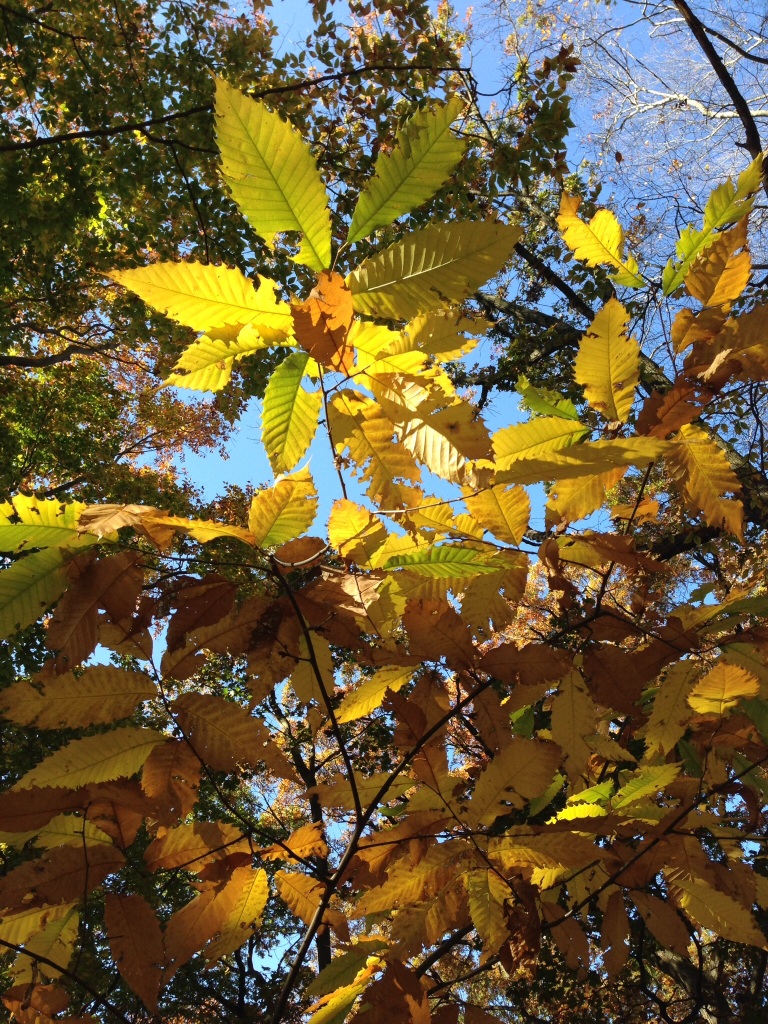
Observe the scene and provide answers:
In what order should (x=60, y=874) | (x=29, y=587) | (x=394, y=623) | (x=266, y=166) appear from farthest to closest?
1. (x=394, y=623)
2. (x=60, y=874)
3. (x=29, y=587)
4. (x=266, y=166)

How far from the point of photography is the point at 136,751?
28.3 inches

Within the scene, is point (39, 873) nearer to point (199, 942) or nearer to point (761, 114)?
point (199, 942)

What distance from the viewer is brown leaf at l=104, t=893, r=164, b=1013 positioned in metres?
0.68

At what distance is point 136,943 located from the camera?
70 centimetres

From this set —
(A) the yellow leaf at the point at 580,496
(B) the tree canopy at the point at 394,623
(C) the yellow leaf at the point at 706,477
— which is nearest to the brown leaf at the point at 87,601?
(B) the tree canopy at the point at 394,623

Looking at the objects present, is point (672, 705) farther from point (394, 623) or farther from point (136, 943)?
point (136, 943)

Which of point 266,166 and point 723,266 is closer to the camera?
point 266,166

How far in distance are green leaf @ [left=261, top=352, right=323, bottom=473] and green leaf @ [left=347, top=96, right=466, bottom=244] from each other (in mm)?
139

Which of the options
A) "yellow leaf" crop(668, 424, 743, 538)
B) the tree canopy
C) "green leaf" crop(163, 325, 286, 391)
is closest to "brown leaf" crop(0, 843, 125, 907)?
the tree canopy

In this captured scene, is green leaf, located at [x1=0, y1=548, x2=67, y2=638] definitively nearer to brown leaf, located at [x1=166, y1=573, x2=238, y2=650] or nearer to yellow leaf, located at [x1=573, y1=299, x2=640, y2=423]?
brown leaf, located at [x1=166, y1=573, x2=238, y2=650]

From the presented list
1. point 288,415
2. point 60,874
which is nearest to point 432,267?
point 288,415

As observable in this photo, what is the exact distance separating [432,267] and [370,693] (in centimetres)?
49

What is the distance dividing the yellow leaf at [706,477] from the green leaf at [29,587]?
2.17ft

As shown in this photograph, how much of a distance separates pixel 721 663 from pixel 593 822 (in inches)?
9.7
